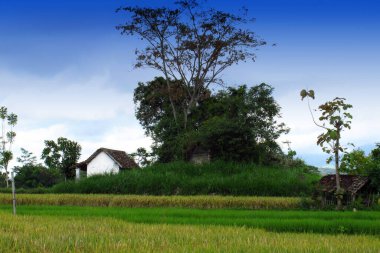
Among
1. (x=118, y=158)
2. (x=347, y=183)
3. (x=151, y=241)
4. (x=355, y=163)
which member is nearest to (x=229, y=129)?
(x=355, y=163)

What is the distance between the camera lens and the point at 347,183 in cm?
2152

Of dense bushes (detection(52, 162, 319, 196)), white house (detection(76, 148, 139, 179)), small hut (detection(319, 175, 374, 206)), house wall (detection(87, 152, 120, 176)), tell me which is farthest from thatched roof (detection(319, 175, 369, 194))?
house wall (detection(87, 152, 120, 176))

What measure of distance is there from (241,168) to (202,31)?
14.6 meters

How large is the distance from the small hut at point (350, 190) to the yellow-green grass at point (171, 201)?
1153 mm

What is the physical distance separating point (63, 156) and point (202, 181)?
100 feet

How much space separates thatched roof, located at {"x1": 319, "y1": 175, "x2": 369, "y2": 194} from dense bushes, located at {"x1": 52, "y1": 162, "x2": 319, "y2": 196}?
2180 millimetres

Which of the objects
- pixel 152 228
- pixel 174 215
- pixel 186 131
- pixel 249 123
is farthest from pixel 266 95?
pixel 152 228

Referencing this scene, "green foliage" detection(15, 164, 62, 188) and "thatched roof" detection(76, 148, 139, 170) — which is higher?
"thatched roof" detection(76, 148, 139, 170)

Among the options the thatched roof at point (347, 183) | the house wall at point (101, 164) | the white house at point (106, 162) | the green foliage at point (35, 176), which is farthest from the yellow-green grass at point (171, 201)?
the green foliage at point (35, 176)

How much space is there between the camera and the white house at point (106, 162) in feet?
156

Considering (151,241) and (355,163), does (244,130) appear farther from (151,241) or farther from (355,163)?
(151,241)

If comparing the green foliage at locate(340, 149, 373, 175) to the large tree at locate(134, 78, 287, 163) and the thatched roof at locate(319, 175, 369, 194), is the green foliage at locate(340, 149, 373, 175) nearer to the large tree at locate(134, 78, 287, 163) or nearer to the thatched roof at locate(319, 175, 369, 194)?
the thatched roof at locate(319, 175, 369, 194)

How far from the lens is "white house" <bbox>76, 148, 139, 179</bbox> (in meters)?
47.7

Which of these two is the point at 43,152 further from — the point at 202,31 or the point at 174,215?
the point at 174,215
